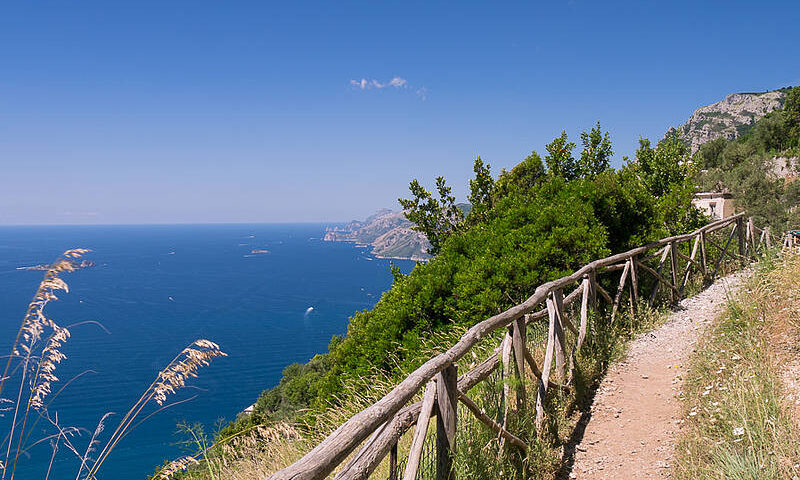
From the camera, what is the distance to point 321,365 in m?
33.6

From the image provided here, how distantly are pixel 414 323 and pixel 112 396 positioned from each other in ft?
195

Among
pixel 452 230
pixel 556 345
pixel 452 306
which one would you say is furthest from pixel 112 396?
pixel 556 345

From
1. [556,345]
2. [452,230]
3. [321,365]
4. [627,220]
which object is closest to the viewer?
[556,345]

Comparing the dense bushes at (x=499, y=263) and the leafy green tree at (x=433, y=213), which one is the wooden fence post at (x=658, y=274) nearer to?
the dense bushes at (x=499, y=263)

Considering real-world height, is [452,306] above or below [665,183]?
below

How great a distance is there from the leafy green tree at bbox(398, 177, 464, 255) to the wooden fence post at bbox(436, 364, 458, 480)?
1331cm

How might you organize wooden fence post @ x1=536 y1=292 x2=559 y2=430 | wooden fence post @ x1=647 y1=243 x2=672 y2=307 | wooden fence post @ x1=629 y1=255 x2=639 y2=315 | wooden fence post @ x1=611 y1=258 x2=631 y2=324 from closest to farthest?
wooden fence post @ x1=536 y1=292 x2=559 y2=430 → wooden fence post @ x1=611 y1=258 x2=631 y2=324 → wooden fence post @ x1=629 y1=255 x2=639 y2=315 → wooden fence post @ x1=647 y1=243 x2=672 y2=307

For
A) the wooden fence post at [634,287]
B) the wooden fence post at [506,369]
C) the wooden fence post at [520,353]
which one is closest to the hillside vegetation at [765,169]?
the wooden fence post at [634,287]

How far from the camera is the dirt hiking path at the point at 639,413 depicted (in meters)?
4.46

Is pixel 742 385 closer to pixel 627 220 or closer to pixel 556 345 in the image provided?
pixel 556 345

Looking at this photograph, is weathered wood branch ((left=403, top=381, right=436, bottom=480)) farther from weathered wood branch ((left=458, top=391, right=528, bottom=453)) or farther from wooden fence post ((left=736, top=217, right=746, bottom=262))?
wooden fence post ((left=736, top=217, right=746, bottom=262))

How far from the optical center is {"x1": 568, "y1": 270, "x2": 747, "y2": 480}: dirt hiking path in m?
4.46

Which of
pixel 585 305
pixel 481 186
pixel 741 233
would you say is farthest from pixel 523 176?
pixel 585 305

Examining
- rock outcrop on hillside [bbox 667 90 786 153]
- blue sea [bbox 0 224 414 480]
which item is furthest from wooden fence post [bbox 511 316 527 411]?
rock outcrop on hillside [bbox 667 90 786 153]
